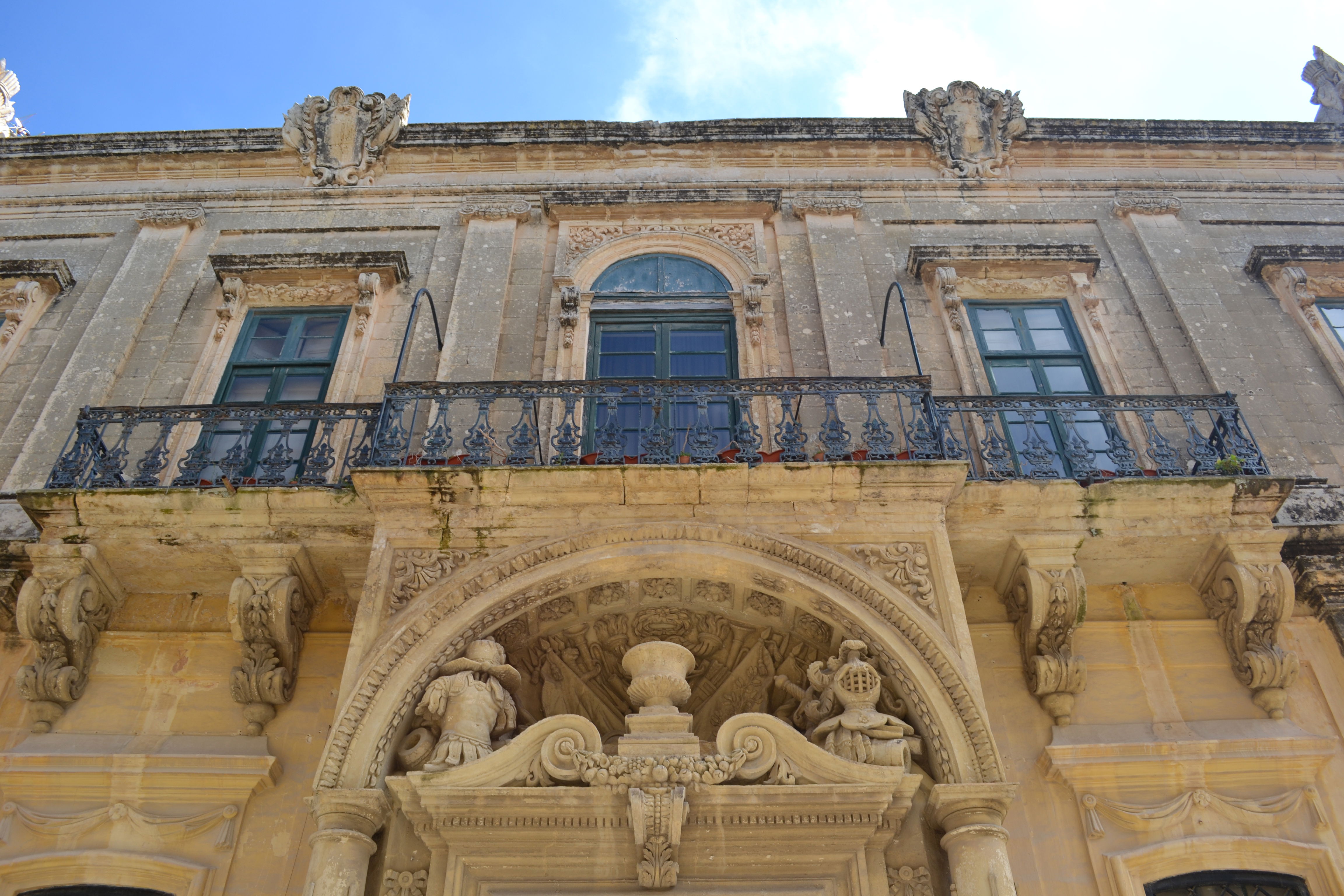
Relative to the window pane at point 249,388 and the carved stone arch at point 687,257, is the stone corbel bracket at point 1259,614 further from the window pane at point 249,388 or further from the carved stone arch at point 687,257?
the window pane at point 249,388

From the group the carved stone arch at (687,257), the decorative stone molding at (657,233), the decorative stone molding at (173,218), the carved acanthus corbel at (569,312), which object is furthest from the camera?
the decorative stone molding at (173,218)

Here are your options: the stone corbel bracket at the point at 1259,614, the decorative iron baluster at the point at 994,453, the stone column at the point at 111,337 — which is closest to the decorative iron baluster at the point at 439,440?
the stone column at the point at 111,337

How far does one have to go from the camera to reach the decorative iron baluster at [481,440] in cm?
671

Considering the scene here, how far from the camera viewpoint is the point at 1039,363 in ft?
27.9

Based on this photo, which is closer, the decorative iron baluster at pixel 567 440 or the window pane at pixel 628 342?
the decorative iron baluster at pixel 567 440

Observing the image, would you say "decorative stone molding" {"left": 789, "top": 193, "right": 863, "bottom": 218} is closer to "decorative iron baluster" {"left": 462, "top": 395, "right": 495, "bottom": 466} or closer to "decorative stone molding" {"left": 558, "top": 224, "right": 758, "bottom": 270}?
"decorative stone molding" {"left": 558, "top": 224, "right": 758, "bottom": 270}

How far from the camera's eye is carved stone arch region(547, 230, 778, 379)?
8414 mm

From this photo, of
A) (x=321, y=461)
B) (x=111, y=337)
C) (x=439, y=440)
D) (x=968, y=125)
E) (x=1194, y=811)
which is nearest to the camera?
(x=1194, y=811)

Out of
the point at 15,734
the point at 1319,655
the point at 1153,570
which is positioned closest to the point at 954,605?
the point at 1153,570

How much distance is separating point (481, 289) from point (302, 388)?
1729mm

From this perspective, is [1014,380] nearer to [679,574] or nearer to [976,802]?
[679,574]

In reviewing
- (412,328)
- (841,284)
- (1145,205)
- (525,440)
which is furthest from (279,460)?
(1145,205)

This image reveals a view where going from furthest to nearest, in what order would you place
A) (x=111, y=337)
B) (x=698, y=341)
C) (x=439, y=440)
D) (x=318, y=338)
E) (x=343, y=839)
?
1. (x=318, y=338)
2. (x=698, y=341)
3. (x=111, y=337)
4. (x=439, y=440)
5. (x=343, y=839)

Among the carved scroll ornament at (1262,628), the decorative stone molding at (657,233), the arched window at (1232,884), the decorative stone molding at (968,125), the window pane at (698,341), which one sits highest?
the decorative stone molding at (968,125)
